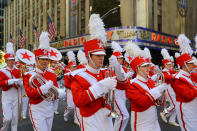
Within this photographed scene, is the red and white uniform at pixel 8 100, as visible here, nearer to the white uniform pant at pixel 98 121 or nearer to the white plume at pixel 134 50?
the white uniform pant at pixel 98 121

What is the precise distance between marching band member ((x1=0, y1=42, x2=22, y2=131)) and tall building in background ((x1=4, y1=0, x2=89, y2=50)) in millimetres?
13640

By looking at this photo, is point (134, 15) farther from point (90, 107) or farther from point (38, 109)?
point (90, 107)

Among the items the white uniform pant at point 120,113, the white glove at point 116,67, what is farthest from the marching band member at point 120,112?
the white glove at point 116,67

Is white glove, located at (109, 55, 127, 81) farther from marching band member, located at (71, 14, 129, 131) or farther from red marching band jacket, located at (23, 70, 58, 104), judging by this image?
red marching band jacket, located at (23, 70, 58, 104)

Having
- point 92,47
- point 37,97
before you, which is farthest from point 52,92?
point 92,47

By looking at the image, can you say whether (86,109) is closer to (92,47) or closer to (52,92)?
(92,47)

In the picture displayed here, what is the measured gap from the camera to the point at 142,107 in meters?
3.74

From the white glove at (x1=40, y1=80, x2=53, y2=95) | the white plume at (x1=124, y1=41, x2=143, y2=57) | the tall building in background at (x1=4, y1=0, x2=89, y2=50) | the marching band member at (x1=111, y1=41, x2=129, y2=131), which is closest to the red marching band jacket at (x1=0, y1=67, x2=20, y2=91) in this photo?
the white glove at (x1=40, y1=80, x2=53, y2=95)

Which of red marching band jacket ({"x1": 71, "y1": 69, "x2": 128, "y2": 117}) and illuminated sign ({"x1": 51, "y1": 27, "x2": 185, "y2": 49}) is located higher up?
illuminated sign ({"x1": 51, "y1": 27, "x2": 185, "y2": 49})

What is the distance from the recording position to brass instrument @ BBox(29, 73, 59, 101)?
418cm

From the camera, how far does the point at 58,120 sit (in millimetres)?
8086

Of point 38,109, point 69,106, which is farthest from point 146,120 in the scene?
point 69,106

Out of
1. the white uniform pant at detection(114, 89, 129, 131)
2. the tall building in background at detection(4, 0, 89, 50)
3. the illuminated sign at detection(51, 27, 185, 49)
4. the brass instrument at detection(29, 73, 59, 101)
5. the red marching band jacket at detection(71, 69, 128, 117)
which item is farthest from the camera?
the tall building in background at detection(4, 0, 89, 50)

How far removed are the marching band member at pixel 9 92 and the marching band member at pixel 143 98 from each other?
3.62 meters
